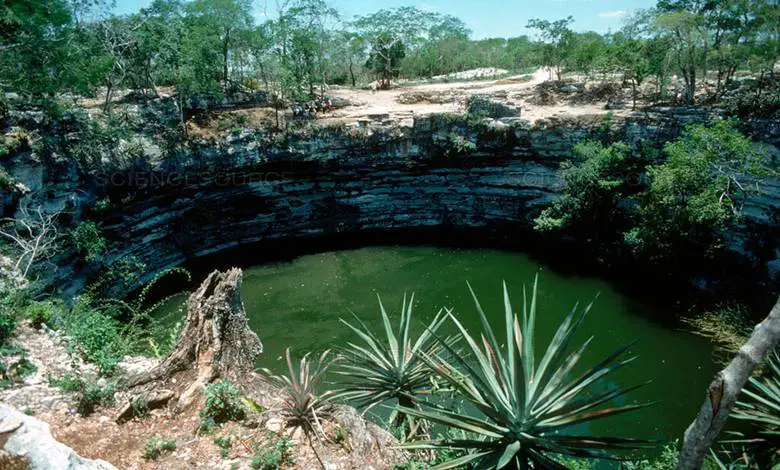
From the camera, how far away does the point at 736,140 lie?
1282 centimetres

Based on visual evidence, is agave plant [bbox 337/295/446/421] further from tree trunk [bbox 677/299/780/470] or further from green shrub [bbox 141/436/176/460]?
tree trunk [bbox 677/299/780/470]

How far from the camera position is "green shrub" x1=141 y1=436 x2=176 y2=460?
5.21m

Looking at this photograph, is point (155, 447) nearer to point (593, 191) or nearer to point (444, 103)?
point (593, 191)

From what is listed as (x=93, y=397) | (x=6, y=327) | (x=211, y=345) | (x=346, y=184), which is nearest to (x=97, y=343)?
(x=6, y=327)

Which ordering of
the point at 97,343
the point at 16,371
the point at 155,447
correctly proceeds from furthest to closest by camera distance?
1. the point at 97,343
2. the point at 16,371
3. the point at 155,447

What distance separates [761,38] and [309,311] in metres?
18.8

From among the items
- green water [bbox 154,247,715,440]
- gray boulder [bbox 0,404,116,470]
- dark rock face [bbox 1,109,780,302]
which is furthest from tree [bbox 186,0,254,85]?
gray boulder [bbox 0,404,116,470]

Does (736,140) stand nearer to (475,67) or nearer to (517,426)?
(517,426)

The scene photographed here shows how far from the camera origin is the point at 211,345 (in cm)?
671

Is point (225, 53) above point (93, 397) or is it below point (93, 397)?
above

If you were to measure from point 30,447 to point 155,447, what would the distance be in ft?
7.72

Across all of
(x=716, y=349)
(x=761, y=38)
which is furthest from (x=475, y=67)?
(x=716, y=349)

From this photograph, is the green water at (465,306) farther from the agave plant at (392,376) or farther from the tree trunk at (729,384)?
the tree trunk at (729,384)

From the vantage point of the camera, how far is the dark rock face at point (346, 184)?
667 inches
